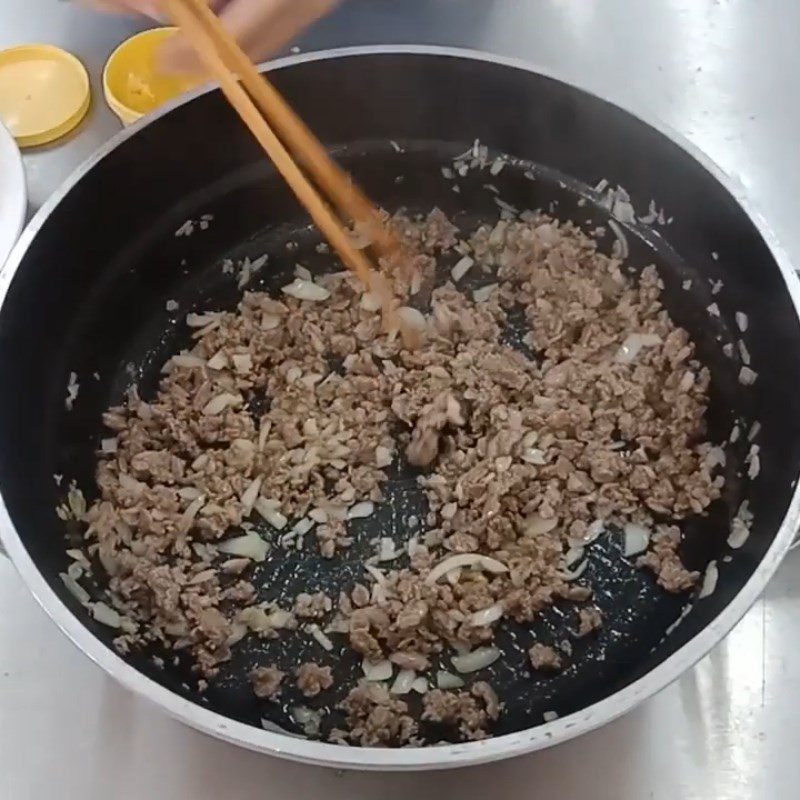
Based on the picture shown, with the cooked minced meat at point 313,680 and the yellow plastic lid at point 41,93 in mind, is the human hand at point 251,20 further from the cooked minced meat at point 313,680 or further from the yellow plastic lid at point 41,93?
the cooked minced meat at point 313,680

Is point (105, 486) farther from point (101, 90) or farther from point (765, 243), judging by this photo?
point (765, 243)

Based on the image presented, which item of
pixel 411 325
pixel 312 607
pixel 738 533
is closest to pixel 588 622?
pixel 738 533

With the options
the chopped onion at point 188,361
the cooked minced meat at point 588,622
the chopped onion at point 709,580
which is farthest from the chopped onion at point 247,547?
the chopped onion at point 709,580

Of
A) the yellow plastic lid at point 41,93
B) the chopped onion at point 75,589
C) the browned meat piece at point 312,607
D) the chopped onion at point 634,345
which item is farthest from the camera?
the yellow plastic lid at point 41,93

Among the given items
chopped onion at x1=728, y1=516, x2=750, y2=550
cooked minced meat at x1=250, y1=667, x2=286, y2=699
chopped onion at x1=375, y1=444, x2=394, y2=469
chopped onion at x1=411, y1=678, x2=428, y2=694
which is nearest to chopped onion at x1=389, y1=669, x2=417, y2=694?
chopped onion at x1=411, y1=678, x2=428, y2=694

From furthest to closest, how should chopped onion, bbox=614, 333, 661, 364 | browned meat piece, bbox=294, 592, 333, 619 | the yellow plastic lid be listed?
the yellow plastic lid < chopped onion, bbox=614, 333, 661, 364 < browned meat piece, bbox=294, 592, 333, 619

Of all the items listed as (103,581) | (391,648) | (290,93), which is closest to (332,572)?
(391,648)

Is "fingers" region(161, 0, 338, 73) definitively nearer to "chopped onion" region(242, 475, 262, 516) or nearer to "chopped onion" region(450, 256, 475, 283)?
"chopped onion" region(450, 256, 475, 283)
